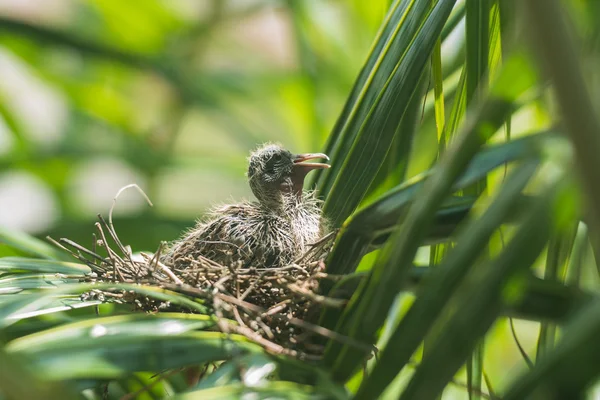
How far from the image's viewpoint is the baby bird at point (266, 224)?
1764 mm

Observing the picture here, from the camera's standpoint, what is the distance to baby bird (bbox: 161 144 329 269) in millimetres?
1764

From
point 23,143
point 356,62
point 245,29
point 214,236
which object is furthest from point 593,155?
point 245,29

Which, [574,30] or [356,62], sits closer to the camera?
[574,30]

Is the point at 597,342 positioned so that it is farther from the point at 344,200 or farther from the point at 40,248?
the point at 40,248

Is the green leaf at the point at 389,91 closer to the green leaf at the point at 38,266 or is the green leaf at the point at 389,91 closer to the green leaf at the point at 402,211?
the green leaf at the point at 402,211

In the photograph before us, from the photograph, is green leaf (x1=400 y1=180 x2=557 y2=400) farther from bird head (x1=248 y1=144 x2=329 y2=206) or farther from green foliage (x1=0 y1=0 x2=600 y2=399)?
bird head (x1=248 y1=144 x2=329 y2=206)

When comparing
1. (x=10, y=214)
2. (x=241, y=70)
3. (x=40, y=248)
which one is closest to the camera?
(x=40, y=248)

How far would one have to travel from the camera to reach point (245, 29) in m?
6.08

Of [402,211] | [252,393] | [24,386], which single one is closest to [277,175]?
[402,211]

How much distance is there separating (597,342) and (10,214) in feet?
15.9

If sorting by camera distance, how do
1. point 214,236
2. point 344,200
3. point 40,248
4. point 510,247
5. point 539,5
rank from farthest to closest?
point 214,236 → point 40,248 → point 344,200 → point 510,247 → point 539,5

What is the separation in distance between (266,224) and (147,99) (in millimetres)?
4120

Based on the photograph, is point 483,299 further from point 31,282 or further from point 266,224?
point 266,224

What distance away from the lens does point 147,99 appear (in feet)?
18.9
